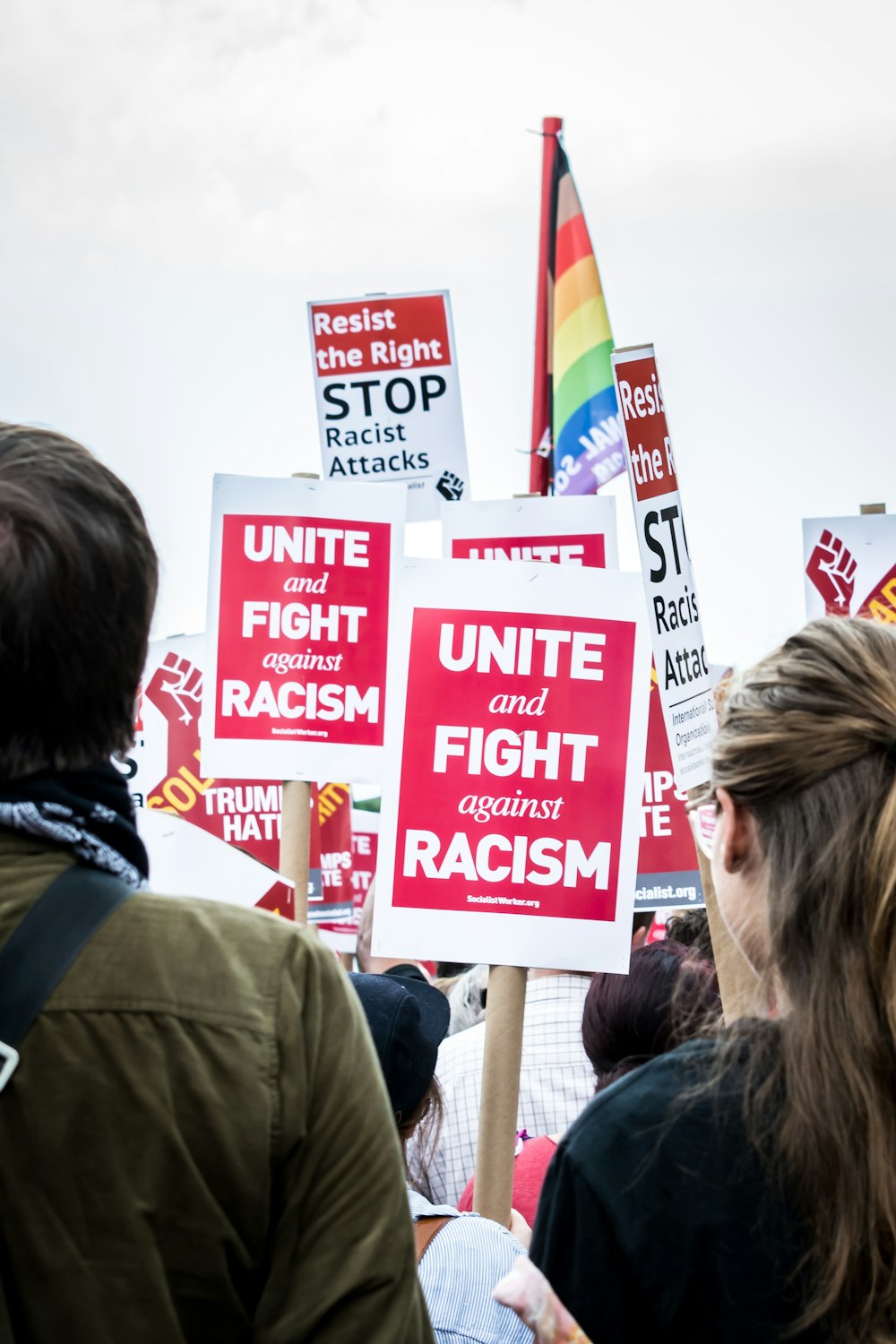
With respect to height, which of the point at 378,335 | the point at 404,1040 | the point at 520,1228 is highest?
the point at 378,335

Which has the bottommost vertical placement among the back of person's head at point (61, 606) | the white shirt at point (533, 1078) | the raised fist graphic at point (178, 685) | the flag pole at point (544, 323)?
the white shirt at point (533, 1078)

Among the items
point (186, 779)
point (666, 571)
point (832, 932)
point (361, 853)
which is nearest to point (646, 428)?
point (666, 571)

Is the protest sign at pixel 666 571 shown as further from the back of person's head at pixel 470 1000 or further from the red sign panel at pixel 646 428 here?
the back of person's head at pixel 470 1000

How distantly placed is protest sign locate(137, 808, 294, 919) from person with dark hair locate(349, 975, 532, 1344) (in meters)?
0.42

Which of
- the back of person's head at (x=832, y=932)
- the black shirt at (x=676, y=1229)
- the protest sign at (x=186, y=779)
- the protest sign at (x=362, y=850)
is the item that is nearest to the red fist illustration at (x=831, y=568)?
the protest sign at (x=186, y=779)

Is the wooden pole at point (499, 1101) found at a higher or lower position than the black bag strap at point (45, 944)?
lower

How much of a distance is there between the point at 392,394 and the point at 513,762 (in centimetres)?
275

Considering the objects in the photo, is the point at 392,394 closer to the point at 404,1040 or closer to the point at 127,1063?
the point at 404,1040

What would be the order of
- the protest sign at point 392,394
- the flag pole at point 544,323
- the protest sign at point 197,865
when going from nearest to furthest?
the protest sign at point 197,865, the protest sign at point 392,394, the flag pole at point 544,323

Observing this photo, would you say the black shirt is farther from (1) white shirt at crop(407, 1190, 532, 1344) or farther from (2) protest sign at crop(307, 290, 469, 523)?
(2) protest sign at crop(307, 290, 469, 523)

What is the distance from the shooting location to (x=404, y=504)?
10.8 ft

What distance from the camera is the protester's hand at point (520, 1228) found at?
2215 mm

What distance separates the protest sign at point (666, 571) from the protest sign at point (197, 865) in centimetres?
A: 78

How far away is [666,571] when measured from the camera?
97.4 inches
